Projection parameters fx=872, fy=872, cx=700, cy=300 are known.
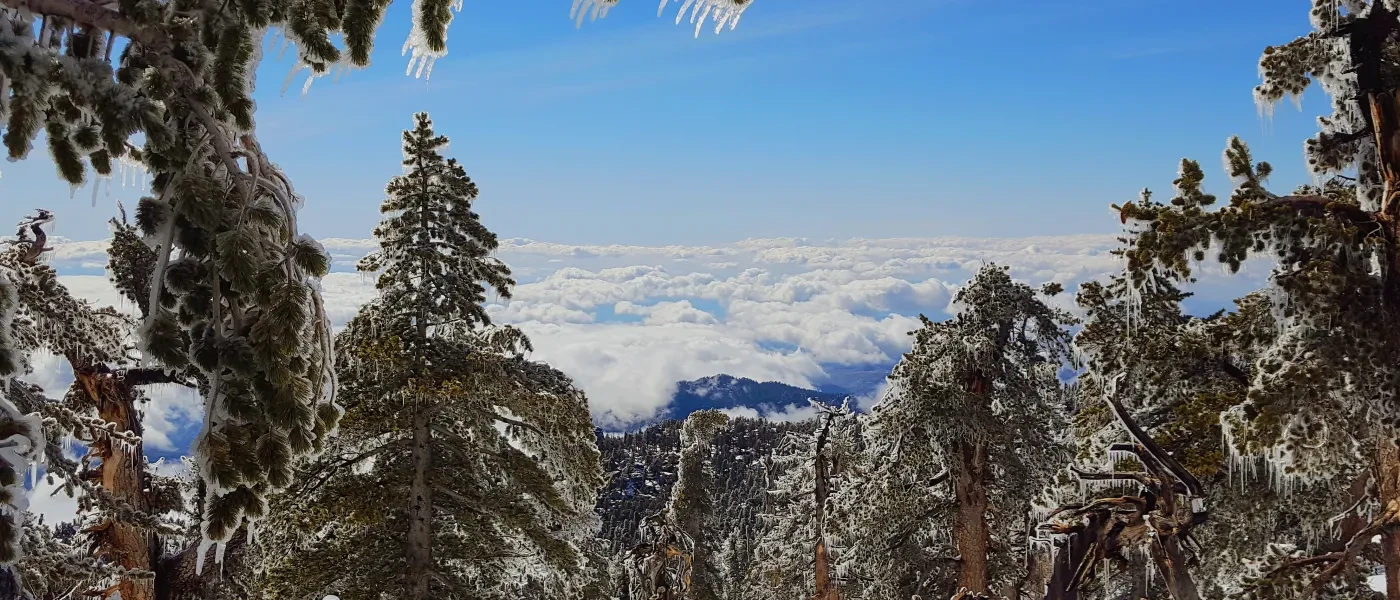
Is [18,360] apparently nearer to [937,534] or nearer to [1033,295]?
[1033,295]

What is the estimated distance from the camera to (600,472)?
41.0 ft

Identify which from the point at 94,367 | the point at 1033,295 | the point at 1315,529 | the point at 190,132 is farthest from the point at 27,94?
the point at 1033,295

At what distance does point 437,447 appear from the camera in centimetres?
1195

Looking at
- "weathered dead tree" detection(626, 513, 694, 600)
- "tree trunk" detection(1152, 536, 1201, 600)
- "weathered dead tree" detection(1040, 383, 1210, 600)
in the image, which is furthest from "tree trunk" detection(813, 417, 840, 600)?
"tree trunk" detection(1152, 536, 1201, 600)

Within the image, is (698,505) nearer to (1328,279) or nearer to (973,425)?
(973,425)

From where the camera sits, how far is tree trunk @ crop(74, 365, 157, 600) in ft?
31.7

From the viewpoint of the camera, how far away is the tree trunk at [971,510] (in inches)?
592

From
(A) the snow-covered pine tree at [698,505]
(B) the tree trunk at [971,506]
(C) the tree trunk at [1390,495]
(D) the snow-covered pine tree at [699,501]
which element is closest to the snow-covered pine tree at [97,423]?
(C) the tree trunk at [1390,495]

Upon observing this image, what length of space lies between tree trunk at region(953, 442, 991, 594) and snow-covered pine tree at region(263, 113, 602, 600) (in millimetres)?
6615

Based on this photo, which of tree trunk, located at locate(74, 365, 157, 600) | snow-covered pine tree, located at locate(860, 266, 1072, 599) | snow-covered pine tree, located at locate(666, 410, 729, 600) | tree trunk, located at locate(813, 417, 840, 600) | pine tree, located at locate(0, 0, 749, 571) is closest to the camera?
pine tree, located at locate(0, 0, 749, 571)

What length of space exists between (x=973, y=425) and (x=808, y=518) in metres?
5.64

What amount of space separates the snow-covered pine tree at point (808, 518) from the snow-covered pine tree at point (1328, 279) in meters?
9.83

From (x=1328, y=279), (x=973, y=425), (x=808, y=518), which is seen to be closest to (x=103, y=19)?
(x=1328, y=279)

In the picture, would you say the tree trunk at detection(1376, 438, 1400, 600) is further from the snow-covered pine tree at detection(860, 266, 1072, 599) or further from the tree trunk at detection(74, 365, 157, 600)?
the tree trunk at detection(74, 365, 157, 600)
